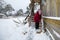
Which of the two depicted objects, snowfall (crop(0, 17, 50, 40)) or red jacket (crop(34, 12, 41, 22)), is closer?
red jacket (crop(34, 12, 41, 22))

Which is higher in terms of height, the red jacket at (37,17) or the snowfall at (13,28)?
the red jacket at (37,17)


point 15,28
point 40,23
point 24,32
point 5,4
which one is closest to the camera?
point 40,23

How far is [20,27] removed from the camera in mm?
4621

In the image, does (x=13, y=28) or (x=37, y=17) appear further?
(x=13, y=28)

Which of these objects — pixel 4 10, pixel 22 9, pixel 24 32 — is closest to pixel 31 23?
pixel 24 32

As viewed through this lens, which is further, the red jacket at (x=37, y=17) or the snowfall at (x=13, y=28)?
the snowfall at (x=13, y=28)

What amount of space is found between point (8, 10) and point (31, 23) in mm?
960

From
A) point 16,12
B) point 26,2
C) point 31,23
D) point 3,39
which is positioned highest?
point 26,2

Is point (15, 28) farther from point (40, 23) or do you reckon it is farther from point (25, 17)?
point (40, 23)

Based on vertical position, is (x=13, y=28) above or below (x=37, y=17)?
below

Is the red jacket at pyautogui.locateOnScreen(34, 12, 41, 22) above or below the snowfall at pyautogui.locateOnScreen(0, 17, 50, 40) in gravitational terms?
above

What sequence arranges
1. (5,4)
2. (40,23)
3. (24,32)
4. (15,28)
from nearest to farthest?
(40,23) → (24,32) → (15,28) → (5,4)

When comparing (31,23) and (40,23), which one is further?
(31,23)

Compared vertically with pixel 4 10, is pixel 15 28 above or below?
below
